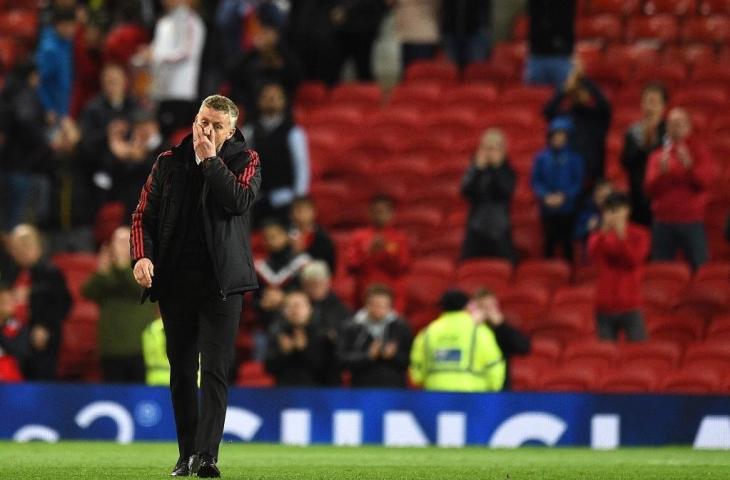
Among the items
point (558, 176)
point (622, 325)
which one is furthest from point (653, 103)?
point (622, 325)

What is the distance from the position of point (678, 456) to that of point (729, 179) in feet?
19.5

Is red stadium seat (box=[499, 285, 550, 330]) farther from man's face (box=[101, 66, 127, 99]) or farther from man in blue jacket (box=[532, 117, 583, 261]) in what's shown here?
man's face (box=[101, 66, 127, 99])

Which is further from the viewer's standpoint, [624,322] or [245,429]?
[624,322]

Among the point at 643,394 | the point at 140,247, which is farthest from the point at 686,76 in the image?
the point at 140,247

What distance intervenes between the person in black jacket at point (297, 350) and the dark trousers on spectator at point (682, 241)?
3.41m

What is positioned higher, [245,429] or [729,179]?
[729,179]

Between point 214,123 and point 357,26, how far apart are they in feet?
33.6

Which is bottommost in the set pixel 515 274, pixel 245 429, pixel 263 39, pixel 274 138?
pixel 245 429

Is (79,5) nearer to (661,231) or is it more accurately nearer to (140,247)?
(661,231)

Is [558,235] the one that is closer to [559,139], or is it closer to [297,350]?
[559,139]

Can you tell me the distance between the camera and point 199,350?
7324mm

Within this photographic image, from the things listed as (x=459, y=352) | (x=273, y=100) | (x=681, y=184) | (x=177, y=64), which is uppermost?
(x=177, y=64)

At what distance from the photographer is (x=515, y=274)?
14.4 metres

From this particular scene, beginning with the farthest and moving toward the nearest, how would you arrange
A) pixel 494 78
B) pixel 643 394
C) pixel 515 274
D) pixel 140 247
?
pixel 494 78
pixel 515 274
pixel 643 394
pixel 140 247
